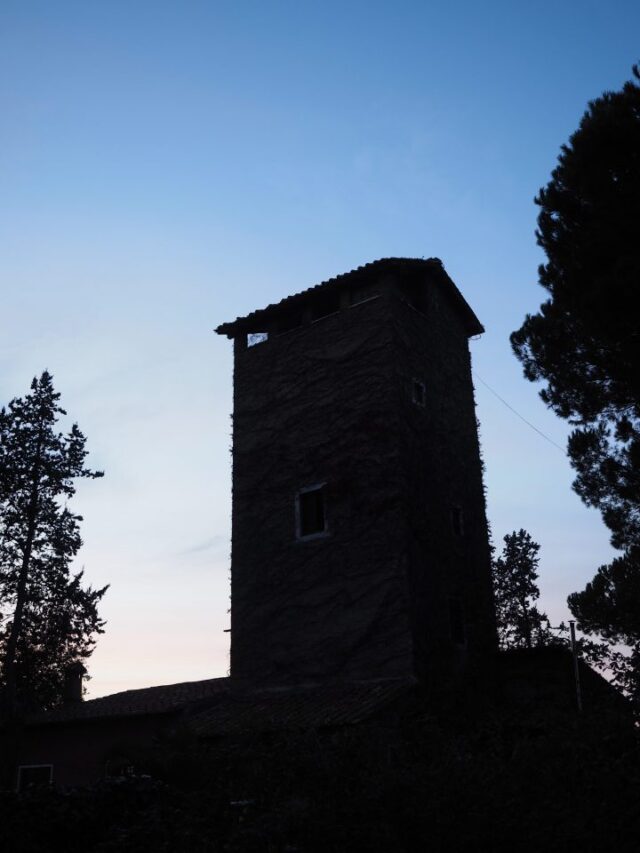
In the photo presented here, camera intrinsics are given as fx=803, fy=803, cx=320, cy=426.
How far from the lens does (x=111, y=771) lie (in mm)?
21844

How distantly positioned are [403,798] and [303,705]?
10.2 meters

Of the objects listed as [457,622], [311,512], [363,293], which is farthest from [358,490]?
[363,293]

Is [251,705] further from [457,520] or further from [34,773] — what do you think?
[34,773]

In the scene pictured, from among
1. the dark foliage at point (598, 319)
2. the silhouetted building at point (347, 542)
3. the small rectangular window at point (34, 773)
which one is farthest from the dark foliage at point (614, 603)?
the small rectangular window at point (34, 773)

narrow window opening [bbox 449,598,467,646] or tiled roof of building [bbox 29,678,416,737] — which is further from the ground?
narrow window opening [bbox 449,598,467,646]

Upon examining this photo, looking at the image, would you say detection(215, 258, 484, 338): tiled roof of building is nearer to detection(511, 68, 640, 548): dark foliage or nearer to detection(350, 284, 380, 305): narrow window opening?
detection(350, 284, 380, 305): narrow window opening

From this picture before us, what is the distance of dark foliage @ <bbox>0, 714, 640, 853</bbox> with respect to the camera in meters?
8.28

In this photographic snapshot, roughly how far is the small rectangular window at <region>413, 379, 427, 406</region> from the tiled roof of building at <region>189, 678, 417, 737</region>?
745cm

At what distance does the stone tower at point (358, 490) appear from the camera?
19438 mm

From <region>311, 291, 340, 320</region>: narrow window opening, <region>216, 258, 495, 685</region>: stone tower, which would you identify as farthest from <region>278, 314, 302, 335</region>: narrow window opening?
<region>311, 291, 340, 320</region>: narrow window opening

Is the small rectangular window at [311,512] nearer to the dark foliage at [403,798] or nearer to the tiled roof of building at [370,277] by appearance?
the tiled roof of building at [370,277]

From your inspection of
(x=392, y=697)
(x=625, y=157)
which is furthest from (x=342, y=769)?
(x=625, y=157)

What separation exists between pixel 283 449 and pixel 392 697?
778 cm

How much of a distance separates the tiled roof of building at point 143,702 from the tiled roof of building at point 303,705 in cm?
111
